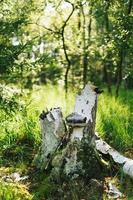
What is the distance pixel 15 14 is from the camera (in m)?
8.50

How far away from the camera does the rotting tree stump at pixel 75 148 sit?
6188mm

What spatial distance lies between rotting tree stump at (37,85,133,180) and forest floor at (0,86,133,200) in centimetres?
17

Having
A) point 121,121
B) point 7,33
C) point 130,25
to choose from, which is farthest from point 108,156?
point 130,25

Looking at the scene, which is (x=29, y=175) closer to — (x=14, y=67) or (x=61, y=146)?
(x=61, y=146)

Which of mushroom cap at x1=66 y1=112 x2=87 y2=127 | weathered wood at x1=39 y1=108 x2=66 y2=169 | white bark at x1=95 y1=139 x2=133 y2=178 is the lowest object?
white bark at x1=95 y1=139 x2=133 y2=178

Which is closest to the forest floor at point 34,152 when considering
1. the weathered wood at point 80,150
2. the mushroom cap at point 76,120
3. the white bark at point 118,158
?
the white bark at point 118,158

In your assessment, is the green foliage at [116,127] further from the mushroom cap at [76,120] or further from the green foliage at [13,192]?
the green foliage at [13,192]

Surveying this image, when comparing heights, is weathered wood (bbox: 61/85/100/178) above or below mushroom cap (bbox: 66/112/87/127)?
below

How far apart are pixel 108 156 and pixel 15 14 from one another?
10.9 feet

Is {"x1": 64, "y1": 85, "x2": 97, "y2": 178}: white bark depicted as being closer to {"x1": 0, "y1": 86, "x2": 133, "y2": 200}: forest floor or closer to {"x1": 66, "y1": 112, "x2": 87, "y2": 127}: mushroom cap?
{"x1": 66, "y1": 112, "x2": 87, "y2": 127}: mushroom cap

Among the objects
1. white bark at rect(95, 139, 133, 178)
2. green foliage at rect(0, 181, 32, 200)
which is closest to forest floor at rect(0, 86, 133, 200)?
green foliage at rect(0, 181, 32, 200)

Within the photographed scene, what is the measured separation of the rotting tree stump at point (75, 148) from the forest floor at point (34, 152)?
0.17 metres

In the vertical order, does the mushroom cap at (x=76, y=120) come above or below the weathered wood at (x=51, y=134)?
above

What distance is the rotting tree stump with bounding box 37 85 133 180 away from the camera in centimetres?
619
